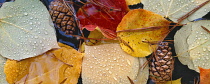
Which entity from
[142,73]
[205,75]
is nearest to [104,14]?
[142,73]

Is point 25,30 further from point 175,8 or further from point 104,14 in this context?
point 175,8

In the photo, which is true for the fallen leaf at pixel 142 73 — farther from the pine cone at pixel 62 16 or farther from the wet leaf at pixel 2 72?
the wet leaf at pixel 2 72

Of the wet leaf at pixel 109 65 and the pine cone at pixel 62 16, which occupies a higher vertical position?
the pine cone at pixel 62 16

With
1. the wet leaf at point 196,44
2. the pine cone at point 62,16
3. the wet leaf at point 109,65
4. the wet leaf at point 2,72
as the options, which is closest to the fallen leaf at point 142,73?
the wet leaf at point 109,65

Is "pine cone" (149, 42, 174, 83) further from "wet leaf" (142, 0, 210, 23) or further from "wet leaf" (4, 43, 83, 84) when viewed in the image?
"wet leaf" (4, 43, 83, 84)

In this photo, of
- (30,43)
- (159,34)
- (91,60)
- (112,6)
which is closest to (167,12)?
(159,34)

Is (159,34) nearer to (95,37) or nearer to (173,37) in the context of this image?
(173,37)

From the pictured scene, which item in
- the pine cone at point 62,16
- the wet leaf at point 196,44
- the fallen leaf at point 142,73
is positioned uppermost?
the pine cone at point 62,16
